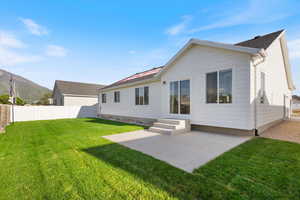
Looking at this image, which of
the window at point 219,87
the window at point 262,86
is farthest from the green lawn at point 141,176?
the window at point 262,86

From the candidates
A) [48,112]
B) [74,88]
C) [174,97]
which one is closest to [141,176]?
[174,97]

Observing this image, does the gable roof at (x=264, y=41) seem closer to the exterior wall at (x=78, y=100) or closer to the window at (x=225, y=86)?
the window at (x=225, y=86)

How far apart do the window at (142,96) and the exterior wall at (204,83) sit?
179cm

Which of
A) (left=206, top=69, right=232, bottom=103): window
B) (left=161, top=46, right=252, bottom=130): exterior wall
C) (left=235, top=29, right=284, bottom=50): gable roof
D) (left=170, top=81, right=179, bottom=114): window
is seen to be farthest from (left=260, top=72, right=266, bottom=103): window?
(left=170, top=81, right=179, bottom=114): window

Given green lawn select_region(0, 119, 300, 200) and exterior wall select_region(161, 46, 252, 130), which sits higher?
exterior wall select_region(161, 46, 252, 130)

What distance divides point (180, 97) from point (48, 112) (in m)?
14.2

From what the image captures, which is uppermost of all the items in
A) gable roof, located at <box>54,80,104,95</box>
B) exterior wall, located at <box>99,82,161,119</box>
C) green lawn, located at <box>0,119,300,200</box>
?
gable roof, located at <box>54,80,104,95</box>

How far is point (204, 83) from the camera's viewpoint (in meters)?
6.51

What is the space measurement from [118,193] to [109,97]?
12.2m

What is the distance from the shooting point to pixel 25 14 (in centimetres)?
785

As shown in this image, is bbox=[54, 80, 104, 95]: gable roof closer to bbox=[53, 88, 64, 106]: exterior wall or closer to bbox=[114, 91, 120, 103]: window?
bbox=[53, 88, 64, 106]: exterior wall

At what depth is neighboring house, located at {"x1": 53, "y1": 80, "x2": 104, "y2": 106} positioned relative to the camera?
18.0m

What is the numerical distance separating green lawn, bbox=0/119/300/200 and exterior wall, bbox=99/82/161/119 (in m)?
5.38

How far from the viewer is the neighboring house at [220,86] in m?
5.43
